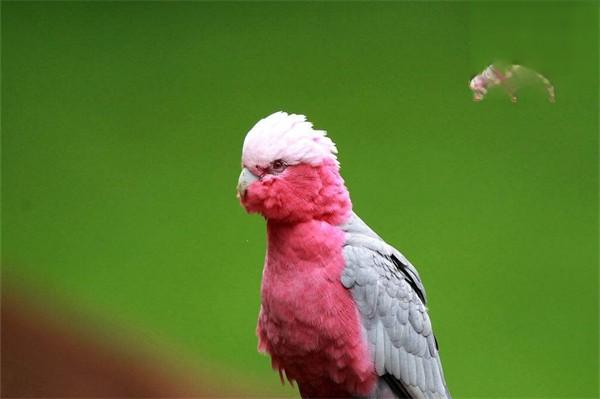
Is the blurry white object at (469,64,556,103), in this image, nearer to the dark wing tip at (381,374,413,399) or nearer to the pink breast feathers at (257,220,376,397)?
the pink breast feathers at (257,220,376,397)

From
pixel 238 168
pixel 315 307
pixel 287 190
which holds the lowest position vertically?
pixel 315 307

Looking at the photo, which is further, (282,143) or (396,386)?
(396,386)

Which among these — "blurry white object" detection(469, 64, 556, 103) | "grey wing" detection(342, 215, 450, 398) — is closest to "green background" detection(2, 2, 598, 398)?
"blurry white object" detection(469, 64, 556, 103)

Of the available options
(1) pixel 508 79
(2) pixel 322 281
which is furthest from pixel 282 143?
(1) pixel 508 79

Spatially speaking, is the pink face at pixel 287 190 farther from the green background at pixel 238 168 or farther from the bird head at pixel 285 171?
the green background at pixel 238 168

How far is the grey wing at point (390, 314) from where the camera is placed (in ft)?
6.09

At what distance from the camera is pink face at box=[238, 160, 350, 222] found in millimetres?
1808

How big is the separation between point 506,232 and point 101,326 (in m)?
1.26

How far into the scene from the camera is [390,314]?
188 centimetres

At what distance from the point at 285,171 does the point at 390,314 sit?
0.38 metres

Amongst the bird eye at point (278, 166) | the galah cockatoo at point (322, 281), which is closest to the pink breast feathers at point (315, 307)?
the galah cockatoo at point (322, 281)

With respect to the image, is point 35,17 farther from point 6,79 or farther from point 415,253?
point 415,253

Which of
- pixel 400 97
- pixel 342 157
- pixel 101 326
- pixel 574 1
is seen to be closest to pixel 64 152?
pixel 101 326

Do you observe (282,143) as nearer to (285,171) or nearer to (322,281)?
(285,171)
